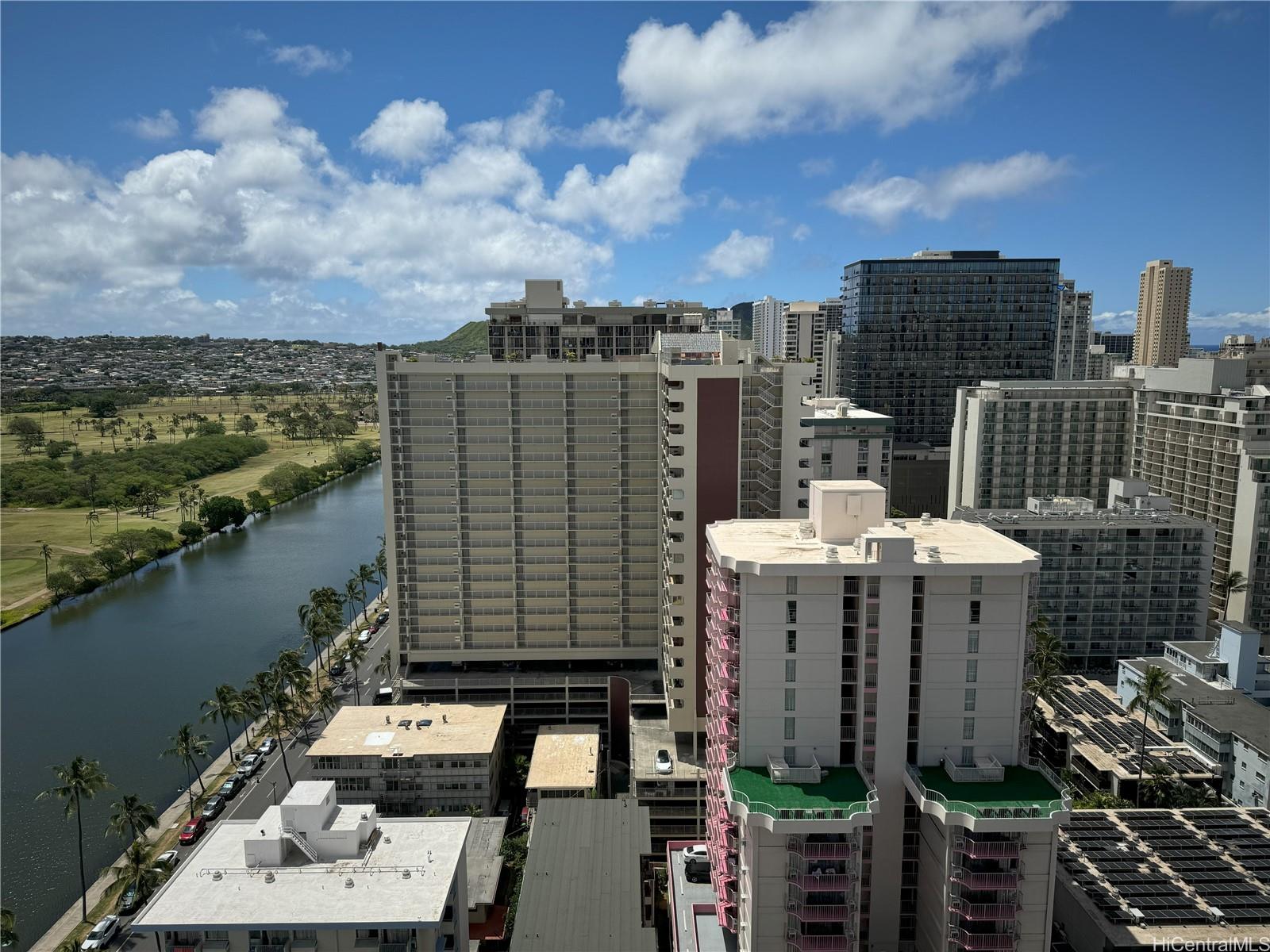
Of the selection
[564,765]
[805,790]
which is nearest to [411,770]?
[564,765]

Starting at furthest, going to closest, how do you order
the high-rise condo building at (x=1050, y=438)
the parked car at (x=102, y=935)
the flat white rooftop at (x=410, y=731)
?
1. the high-rise condo building at (x=1050, y=438)
2. the flat white rooftop at (x=410, y=731)
3. the parked car at (x=102, y=935)

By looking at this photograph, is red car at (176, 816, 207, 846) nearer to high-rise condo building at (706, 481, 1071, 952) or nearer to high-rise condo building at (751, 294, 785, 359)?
high-rise condo building at (706, 481, 1071, 952)

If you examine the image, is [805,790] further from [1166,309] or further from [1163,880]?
[1166,309]

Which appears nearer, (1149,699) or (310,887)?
(310,887)

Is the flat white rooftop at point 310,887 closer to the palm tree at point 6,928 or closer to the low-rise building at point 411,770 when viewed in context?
the palm tree at point 6,928

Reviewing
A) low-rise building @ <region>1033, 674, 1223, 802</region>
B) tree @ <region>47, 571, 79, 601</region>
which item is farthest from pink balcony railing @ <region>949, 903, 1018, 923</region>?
tree @ <region>47, 571, 79, 601</region>

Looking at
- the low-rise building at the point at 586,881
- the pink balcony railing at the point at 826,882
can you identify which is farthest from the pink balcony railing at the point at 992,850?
the low-rise building at the point at 586,881
